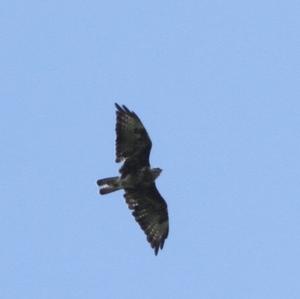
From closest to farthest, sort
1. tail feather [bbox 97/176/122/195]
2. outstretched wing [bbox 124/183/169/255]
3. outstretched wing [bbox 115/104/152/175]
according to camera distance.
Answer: outstretched wing [bbox 115/104/152/175] → tail feather [bbox 97/176/122/195] → outstretched wing [bbox 124/183/169/255]

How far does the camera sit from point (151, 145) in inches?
1014

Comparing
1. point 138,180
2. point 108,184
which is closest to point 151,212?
point 138,180

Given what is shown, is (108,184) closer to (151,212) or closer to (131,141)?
(131,141)

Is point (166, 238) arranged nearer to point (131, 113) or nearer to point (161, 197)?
point (161, 197)

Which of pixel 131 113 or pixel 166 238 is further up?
pixel 131 113

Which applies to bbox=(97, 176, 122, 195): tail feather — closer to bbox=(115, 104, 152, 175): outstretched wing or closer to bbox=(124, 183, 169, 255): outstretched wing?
bbox=(115, 104, 152, 175): outstretched wing

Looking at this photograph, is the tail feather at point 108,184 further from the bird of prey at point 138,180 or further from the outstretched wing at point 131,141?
the outstretched wing at point 131,141

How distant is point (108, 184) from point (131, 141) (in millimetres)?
1121

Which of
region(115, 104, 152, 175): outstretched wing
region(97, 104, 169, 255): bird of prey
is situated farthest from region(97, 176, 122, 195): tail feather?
region(115, 104, 152, 175): outstretched wing

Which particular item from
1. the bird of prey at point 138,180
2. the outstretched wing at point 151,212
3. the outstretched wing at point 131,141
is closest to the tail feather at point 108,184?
the bird of prey at point 138,180

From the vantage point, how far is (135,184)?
26016 mm

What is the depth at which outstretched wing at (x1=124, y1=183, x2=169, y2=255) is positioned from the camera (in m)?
26.3

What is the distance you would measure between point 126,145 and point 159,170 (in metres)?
0.98

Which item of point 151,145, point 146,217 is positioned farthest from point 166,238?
point 151,145
